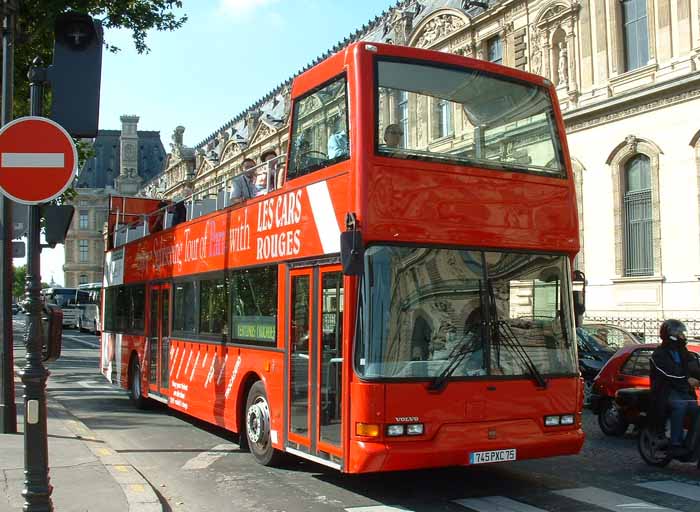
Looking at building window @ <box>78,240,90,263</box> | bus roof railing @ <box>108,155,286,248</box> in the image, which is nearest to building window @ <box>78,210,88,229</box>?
building window @ <box>78,240,90,263</box>

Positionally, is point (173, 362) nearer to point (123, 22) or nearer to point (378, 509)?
point (378, 509)

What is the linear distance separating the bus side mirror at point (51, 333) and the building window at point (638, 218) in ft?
81.8

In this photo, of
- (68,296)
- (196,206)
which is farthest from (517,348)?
(68,296)

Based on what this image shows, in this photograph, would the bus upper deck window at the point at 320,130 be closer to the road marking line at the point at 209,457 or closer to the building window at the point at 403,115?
the building window at the point at 403,115

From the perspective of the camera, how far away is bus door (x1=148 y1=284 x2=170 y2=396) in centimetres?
1338

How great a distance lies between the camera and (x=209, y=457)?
995cm

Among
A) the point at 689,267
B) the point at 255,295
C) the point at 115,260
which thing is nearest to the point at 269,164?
the point at 255,295

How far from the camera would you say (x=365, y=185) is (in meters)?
7.32

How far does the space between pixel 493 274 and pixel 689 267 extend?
20802mm

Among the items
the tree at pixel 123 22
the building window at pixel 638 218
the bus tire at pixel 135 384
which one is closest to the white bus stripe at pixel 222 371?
the bus tire at pixel 135 384

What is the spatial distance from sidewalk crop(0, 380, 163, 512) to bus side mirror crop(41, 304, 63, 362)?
1357mm

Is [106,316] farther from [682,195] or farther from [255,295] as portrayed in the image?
[682,195]

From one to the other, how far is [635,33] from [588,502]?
24829 millimetres

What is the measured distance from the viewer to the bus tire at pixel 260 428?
358 inches
